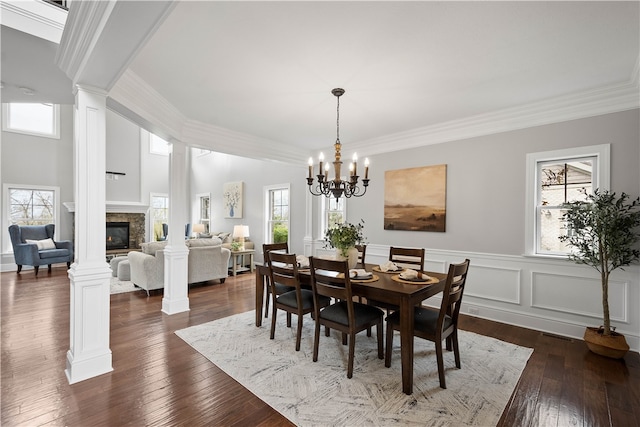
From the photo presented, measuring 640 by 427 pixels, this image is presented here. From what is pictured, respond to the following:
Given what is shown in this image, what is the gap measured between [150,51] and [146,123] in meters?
1.14

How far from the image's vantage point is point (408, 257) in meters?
3.68

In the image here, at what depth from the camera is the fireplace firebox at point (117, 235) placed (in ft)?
28.2

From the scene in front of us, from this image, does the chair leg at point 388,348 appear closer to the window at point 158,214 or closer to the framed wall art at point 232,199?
the framed wall art at point 232,199

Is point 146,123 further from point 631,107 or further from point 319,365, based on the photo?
point 631,107

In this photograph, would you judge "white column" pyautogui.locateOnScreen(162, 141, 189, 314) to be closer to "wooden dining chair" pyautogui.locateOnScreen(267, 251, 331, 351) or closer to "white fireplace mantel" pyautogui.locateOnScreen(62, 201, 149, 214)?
"wooden dining chair" pyautogui.locateOnScreen(267, 251, 331, 351)

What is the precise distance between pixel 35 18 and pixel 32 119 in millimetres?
7102

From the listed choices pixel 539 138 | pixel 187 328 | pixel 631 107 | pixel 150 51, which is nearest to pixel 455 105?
pixel 539 138

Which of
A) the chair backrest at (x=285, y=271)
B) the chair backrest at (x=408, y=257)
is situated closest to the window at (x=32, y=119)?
the chair backrest at (x=285, y=271)

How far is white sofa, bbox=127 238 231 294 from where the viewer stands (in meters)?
4.78

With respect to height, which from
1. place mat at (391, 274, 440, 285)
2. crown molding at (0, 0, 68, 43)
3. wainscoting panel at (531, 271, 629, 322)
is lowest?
wainscoting panel at (531, 271, 629, 322)

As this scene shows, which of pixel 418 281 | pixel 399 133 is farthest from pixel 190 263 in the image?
pixel 399 133

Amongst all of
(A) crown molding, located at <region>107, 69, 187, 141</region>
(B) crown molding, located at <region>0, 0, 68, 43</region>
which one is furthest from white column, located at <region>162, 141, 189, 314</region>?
(B) crown molding, located at <region>0, 0, 68, 43</region>

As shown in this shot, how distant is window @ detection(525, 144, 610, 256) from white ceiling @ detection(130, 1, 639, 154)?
712 millimetres

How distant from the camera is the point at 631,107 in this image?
9.87 ft
